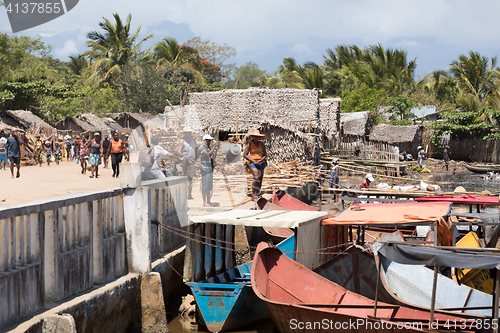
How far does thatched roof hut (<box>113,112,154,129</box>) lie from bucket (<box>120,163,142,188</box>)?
27.6 m

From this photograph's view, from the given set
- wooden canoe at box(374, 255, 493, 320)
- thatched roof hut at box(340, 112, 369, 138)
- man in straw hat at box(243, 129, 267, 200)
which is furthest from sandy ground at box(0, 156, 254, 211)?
thatched roof hut at box(340, 112, 369, 138)

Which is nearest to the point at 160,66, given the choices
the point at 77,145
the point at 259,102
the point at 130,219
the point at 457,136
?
the point at 77,145

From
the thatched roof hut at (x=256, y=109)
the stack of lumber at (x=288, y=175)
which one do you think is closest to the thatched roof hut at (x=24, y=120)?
the thatched roof hut at (x=256, y=109)

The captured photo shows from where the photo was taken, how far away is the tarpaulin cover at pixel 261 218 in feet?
23.3

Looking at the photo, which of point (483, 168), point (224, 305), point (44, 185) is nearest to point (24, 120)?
point (44, 185)

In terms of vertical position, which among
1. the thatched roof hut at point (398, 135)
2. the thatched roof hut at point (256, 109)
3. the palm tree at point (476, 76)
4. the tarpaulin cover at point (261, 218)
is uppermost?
the palm tree at point (476, 76)

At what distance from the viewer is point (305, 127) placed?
19.4 metres

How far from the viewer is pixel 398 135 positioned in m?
35.3

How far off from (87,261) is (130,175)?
141cm

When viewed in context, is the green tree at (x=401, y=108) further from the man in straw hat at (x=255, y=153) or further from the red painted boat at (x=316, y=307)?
the red painted boat at (x=316, y=307)

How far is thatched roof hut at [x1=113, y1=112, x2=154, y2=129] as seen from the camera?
33.7 m

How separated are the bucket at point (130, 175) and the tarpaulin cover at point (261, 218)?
1.19m

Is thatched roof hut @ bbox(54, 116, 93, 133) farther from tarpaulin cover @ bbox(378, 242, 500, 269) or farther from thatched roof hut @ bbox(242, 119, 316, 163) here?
tarpaulin cover @ bbox(378, 242, 500, 269)

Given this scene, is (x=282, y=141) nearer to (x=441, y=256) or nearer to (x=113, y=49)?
(x=441, y=256)
